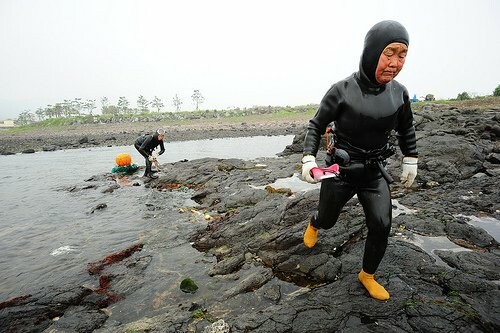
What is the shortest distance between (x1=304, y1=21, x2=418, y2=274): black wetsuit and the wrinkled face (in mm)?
81

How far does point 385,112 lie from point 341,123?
1.65ft

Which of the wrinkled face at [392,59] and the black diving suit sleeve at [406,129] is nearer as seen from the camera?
the wrinkled face at [392,59]

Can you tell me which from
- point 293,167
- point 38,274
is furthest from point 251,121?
point 38,274

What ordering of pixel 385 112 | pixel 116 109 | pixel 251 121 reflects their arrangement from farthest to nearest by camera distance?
1. pixel 116 109
2. pixel 251 121
3. pixel 385 112

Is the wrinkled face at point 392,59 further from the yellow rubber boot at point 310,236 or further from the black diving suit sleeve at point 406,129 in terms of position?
the yellow rubber boot at point 310,236

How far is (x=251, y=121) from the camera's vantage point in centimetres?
6575

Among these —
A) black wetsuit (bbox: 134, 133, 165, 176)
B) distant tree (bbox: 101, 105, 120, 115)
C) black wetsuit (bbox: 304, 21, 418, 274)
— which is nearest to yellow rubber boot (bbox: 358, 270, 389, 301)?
black wetsuit (bbox: 304, 21, 418, 274)

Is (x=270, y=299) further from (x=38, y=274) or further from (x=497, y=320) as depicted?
(x=38, y=274)

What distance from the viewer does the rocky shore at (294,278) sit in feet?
11.1

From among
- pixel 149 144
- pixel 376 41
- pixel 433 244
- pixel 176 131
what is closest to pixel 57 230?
pixel 149 144

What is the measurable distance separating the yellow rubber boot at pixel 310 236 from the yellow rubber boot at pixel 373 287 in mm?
961

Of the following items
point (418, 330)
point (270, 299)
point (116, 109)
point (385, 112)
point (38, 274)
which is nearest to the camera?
point (418, 330)

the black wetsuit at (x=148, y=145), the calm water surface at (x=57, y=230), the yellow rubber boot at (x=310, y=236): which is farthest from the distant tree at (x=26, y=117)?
the yellow rubber boot at (x=310, y=236)

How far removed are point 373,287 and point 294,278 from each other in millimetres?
1319
